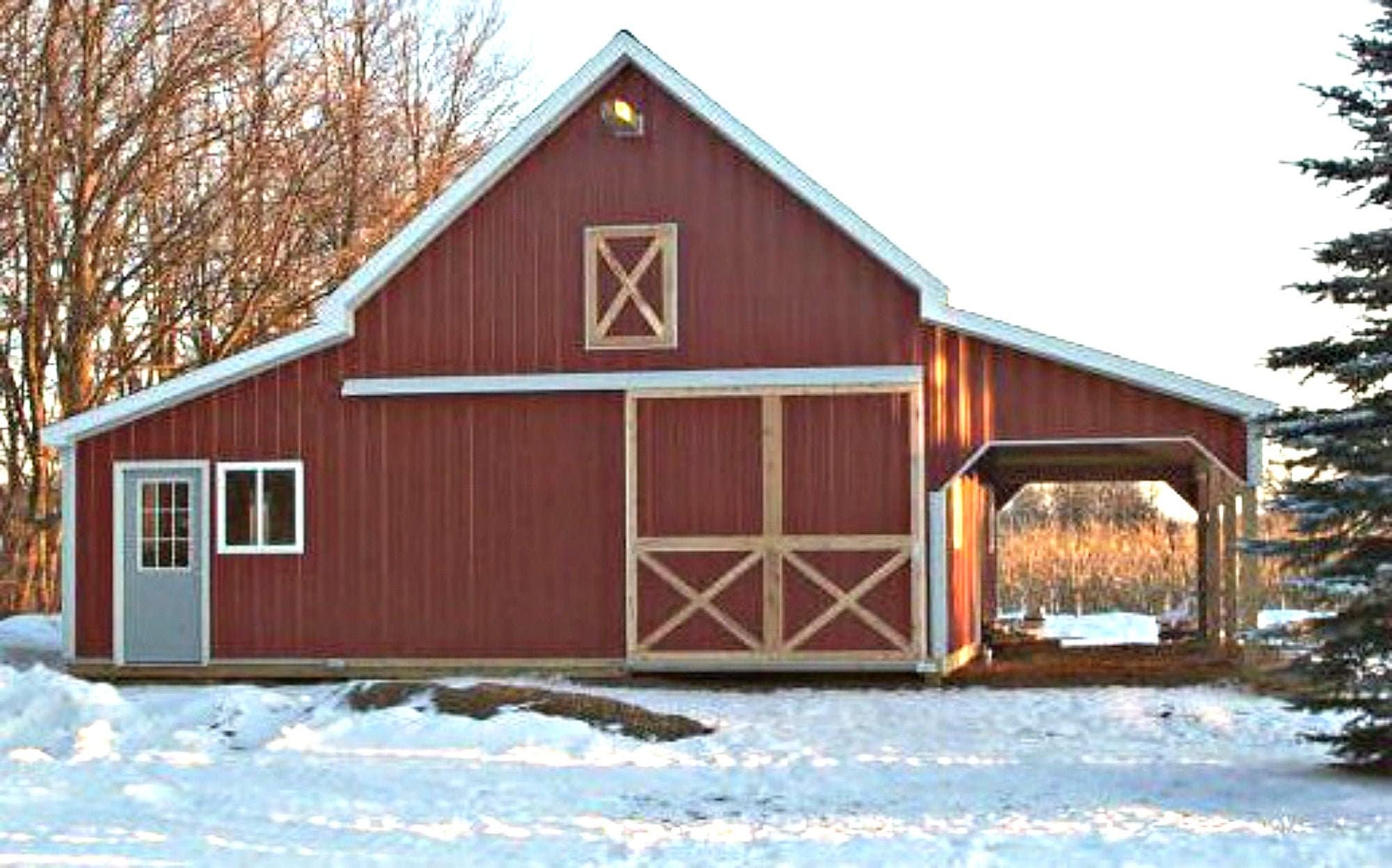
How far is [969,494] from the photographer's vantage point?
69.3ft

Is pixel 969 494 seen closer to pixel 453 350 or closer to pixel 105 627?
pixel 453 350

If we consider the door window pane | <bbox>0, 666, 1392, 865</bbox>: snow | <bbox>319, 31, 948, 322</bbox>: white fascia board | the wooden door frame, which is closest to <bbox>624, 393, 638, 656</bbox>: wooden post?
<bbox>0, 666, 1392, 865</bbox>: snow

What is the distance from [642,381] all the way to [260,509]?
Result: 4259mm

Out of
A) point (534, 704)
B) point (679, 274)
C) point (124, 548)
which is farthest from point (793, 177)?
point (124, 548)

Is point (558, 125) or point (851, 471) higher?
point (558, 125)

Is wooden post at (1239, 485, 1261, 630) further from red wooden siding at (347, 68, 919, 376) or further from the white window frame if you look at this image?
the white window frame

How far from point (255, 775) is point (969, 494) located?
10.8 metres

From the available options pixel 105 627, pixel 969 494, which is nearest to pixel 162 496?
pixel 105 627

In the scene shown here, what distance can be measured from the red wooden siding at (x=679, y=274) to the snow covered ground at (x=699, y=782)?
3438mm

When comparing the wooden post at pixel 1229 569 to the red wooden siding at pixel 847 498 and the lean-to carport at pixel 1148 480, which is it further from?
the red wooden siding at pixel 847 498

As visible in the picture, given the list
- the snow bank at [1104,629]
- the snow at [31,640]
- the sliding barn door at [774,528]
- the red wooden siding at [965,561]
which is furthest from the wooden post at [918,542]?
the snow at [31,640]

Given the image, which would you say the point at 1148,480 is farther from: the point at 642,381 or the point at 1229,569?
the point at 642,381

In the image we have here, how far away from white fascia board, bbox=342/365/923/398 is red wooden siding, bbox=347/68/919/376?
117 millimetres

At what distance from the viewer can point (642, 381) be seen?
707 inches
